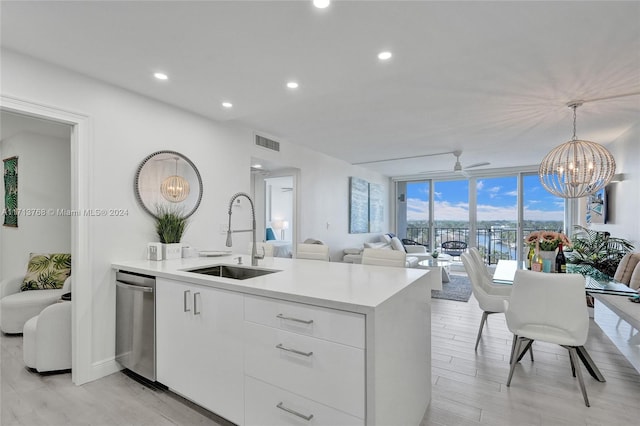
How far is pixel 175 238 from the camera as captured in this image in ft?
10.1

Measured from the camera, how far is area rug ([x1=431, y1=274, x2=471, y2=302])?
5008 mm

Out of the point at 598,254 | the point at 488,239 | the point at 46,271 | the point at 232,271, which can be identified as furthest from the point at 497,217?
the point at 46,271

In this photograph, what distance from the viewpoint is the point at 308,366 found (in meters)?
1.48

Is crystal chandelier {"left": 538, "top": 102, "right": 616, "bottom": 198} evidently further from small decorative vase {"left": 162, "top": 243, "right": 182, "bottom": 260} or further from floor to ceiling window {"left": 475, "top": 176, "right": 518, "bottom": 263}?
floor to ceiling window {"left": 475, "top": 176, "right": 518, "bottom": 263}

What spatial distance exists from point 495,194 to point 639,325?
648 cm

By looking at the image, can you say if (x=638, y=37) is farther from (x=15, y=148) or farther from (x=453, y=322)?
(x=15, y=148)

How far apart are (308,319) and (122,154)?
2451mm

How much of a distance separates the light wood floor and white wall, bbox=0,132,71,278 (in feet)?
5.20

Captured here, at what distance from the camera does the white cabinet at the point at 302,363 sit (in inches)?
53.2

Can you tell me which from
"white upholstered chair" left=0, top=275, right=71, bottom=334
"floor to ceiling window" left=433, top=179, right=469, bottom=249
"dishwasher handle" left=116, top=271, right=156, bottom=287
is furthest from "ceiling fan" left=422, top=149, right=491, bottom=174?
"white upholstered chair" left=0, top=275, right=71, bottom=334

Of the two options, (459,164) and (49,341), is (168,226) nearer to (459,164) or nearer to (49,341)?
(49,341)

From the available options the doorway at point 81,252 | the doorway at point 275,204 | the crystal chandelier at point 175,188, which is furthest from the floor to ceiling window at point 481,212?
the doorway at point 81,252

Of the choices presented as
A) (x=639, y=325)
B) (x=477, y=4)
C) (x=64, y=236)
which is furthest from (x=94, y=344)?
(x=639, y=325)

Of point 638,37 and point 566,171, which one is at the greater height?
point 638,37
